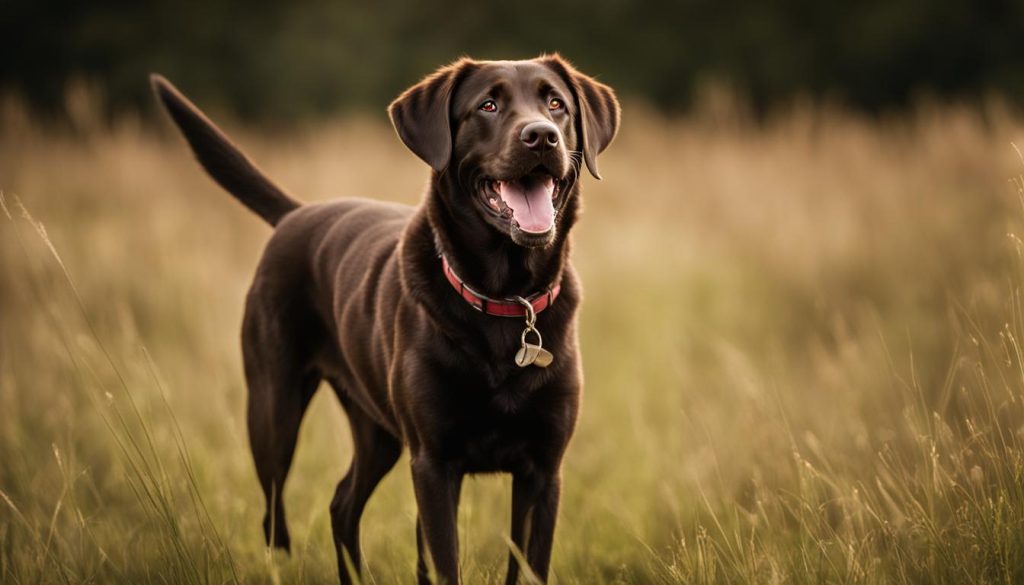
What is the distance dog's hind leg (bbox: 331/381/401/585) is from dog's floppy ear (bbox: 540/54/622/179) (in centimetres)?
129

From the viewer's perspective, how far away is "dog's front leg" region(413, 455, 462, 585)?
283cm

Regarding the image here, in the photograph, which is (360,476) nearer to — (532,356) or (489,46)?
(532,356)

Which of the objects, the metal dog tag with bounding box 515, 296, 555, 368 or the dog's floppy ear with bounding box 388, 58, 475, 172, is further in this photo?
the dog's floppy ear with bounding box 388, 58, 475, 172

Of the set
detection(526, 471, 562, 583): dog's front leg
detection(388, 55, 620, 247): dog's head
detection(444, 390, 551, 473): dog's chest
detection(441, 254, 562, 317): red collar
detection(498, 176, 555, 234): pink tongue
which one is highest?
detection(388, 55, 620, 247): dog's head

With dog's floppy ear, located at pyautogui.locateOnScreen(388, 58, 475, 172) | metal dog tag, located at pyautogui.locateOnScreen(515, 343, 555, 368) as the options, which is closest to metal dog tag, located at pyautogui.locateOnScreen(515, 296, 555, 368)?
metal dog tag, located at pyautogui.locateOnScreen(515, 343, 555, 368)

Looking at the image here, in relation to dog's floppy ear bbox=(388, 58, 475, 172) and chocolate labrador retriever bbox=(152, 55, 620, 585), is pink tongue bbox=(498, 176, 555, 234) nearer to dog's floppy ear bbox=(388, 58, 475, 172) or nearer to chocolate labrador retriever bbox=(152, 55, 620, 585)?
chocolate labrador retriever bbox=(152, 55, 620, 585)

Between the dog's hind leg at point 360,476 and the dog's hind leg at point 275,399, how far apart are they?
8.0 inches

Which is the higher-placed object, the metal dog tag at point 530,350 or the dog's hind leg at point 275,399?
the metal dog tag at point 530,350

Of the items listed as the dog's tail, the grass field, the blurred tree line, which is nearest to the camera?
the grass field

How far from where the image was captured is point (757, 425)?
4.65m

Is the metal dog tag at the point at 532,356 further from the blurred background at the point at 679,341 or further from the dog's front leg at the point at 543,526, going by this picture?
the blurred background at the point at 679,341

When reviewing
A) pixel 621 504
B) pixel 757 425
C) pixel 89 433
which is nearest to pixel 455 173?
pixel 621 504

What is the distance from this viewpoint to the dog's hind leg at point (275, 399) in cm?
365

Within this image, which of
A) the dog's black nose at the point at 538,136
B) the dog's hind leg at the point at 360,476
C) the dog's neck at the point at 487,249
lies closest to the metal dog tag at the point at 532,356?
the dog's neck at the point at 487,249
